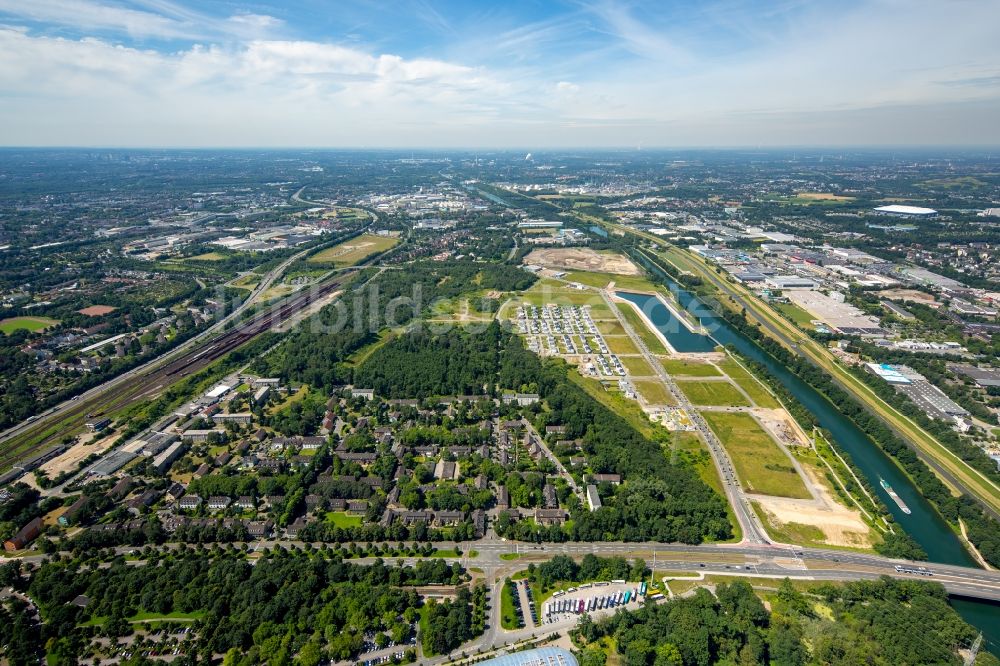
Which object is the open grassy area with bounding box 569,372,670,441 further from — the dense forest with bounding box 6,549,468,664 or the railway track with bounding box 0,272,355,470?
the railway track with bounding box 0,272,355,470

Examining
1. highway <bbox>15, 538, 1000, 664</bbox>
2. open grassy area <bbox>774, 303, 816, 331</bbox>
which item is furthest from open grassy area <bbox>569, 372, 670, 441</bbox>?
open grassy area <bbox>774, 303, 816, 331</bbox>

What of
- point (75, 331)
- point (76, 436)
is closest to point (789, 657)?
point (76, 436)

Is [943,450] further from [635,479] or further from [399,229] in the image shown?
[399,229]

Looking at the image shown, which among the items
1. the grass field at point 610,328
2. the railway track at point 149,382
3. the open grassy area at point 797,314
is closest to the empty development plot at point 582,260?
the open grassy area at point 797,314

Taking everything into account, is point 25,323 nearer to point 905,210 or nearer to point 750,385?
point 750,385

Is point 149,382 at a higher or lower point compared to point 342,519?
higher

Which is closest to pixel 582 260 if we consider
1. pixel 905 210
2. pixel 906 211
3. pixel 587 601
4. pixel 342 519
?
pixel 342 519
